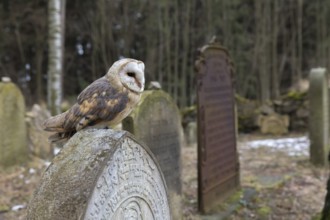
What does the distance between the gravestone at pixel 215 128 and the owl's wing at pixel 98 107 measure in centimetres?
285

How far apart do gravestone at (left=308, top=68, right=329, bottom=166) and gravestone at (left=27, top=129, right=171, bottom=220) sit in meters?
6.20

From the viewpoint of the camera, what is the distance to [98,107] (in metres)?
2.37

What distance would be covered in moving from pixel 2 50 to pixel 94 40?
14.6 feet

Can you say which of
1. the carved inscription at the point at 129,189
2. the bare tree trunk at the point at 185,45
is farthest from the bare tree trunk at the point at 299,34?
the carved inscription at the point at 129,189

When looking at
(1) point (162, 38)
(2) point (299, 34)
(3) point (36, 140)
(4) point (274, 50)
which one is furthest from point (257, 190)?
(2) point (299, 34)

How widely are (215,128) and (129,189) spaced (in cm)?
354

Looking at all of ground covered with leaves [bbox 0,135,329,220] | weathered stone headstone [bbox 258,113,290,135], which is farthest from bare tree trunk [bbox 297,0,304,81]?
ground covered with leaves [bbox 0,135,329,220]

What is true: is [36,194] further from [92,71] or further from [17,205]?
[92,71]

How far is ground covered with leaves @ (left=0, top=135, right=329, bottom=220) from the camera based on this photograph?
5.39 metres

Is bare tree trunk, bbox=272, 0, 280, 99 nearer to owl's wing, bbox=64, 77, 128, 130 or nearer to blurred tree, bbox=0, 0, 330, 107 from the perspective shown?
blurred tree, bbox=0, 0, 330, 107

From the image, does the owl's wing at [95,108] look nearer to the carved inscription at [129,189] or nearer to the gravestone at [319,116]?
the carved inscription at [129,189]

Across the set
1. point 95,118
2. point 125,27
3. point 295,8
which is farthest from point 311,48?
point 95,118

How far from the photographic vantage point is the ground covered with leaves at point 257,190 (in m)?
5.39

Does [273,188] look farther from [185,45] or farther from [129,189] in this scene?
[185,45]
